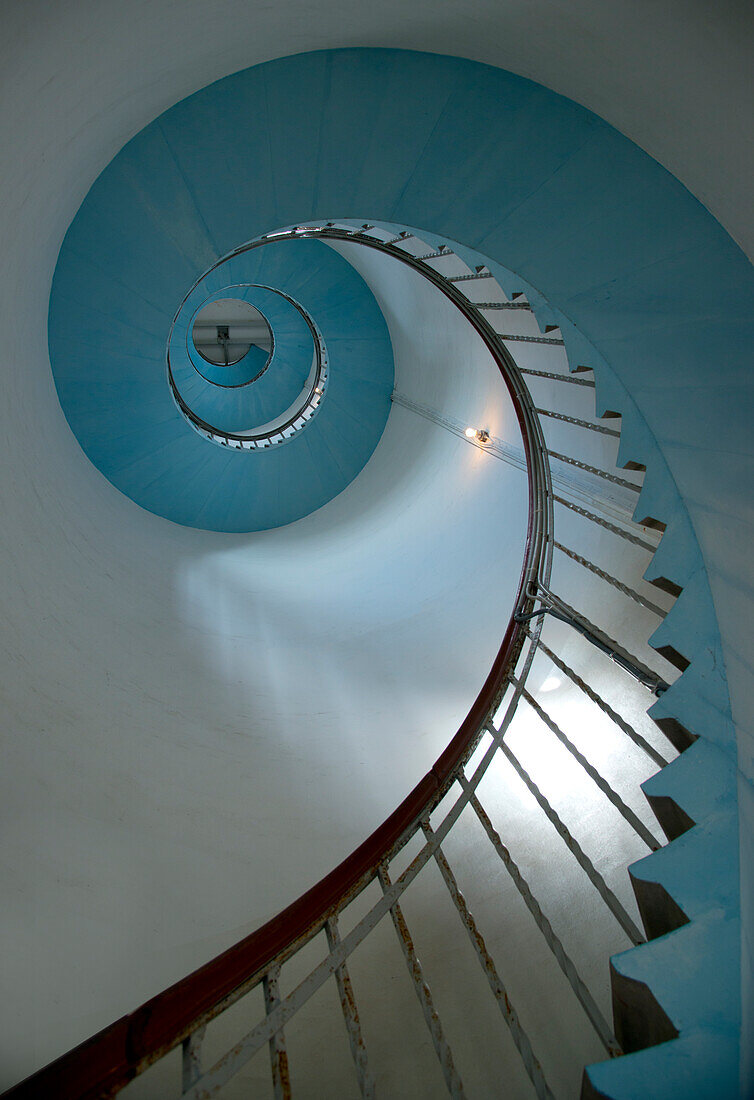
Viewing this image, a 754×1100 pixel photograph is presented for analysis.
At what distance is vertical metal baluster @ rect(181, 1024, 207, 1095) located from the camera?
127cm

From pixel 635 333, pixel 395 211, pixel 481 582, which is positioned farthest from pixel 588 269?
pixel 481 582

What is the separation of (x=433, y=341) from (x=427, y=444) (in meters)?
1.23

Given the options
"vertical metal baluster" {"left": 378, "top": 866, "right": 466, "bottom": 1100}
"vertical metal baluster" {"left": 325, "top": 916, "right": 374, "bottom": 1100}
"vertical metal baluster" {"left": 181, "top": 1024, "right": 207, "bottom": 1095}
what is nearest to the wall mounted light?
"vertical metal baluster" {"left": 378, "top": 866, "right": 466, "bottom": 1100}

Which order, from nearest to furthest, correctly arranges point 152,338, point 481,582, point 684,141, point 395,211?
point 684,141, point 395,211, point 152,338, point 481,582

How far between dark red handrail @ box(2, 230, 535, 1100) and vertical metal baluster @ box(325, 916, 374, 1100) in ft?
0.46

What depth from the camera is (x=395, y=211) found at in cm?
391

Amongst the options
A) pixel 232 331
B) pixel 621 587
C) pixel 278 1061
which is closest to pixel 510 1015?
pixel 278 1061

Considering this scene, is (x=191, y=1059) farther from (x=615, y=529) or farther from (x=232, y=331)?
(x=232, y=331)

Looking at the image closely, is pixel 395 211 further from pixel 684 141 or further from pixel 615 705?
pixel 615 705

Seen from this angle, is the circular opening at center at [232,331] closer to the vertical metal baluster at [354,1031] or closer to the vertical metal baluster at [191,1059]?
the vertical metal baluster at [354,1031]

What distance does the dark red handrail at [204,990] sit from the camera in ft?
4.00

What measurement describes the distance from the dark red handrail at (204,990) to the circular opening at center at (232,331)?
12.7 m

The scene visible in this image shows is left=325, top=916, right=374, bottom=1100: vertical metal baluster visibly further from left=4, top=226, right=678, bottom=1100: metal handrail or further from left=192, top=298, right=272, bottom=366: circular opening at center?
left=192, top=298, right=272, bottom=366: circular opening at center

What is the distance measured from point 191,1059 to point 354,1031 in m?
0.39
